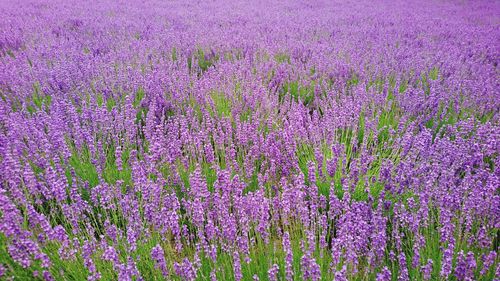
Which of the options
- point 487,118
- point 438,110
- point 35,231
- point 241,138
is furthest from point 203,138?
point 487,118

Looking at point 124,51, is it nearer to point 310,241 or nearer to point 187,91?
point 187,91

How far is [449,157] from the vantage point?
7.18 feet

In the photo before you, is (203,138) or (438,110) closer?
(203,138)

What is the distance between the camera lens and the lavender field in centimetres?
160

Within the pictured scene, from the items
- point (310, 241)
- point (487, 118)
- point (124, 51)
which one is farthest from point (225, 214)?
point (124, 51)

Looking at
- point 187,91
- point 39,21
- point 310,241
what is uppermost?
point 39,21

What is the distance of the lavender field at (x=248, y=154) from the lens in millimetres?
1597

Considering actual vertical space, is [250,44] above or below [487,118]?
above

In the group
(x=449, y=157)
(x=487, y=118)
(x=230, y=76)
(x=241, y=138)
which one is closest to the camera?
(x=449, y=157)

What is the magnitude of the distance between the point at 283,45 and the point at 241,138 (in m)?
3.43

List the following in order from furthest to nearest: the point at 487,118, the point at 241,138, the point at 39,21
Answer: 1. the point at 39,21
2. the point at 487,118
3. the point at 241,138

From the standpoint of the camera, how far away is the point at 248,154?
2.36 m

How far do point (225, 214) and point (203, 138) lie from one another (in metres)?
→ 1.01

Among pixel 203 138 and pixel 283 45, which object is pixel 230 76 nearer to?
pixel 203 138
